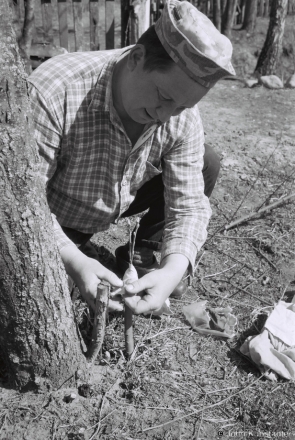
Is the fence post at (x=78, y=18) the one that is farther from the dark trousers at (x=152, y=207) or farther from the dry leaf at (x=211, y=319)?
the dry leaf at (x=211, y=319)

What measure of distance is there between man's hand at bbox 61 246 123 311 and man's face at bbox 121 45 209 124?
23.8 inches

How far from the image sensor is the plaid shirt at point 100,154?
1938mm

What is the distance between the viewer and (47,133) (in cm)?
194

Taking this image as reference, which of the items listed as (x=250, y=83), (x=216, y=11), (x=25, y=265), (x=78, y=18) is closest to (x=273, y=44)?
(x=250, y=83)

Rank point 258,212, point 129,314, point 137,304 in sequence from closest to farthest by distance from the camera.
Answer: point 137,304 → point 129,314 → point 258,212

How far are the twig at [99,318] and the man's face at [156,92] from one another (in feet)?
2.25

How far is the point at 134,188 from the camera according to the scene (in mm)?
2381

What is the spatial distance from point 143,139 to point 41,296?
2.69ft

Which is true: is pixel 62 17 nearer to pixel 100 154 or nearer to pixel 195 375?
pixel 100 154

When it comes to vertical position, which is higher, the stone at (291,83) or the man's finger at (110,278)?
the man's finger at (110,278)

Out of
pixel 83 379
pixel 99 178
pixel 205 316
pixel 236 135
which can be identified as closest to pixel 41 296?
pixel 83 379

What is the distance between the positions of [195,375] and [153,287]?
51 centimetres

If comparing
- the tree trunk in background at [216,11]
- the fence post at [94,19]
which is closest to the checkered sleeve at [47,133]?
the fence post at [94,19]

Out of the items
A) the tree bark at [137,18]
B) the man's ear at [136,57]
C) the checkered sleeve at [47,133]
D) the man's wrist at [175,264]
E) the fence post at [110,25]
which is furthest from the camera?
the fence post at [110,25]
